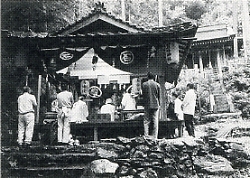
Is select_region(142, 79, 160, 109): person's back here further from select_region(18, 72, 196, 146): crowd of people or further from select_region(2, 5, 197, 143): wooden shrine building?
select_region(2, 5, 197, 143): wooden shrine building

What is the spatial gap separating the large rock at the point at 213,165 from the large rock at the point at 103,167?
231cm

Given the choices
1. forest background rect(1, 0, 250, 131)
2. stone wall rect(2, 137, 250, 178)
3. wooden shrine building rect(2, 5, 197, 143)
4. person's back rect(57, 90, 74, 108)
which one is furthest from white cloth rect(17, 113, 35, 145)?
wooden shrine building rect(2, 5, 197, 143)

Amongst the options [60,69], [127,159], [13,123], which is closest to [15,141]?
[13,123]

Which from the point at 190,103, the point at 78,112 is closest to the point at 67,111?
the point at 78,112

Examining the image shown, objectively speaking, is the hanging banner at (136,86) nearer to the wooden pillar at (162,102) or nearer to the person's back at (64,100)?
the wooden pillar at (162,102)

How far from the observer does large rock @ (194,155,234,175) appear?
809cm

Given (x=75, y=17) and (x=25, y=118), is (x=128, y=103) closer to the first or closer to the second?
(x=25, y=118)

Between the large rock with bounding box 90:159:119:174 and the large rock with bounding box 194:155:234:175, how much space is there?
7.59ft

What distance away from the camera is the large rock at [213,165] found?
26.6ft

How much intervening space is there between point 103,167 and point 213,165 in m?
3.01

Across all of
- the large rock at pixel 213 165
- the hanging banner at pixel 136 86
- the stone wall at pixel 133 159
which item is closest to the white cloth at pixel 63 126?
the stone wall at pixel 133 159

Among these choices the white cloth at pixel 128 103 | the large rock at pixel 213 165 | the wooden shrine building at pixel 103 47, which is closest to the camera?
the large rock at pixel 213 165

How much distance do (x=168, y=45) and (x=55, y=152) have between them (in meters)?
5.70

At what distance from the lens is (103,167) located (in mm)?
7301
